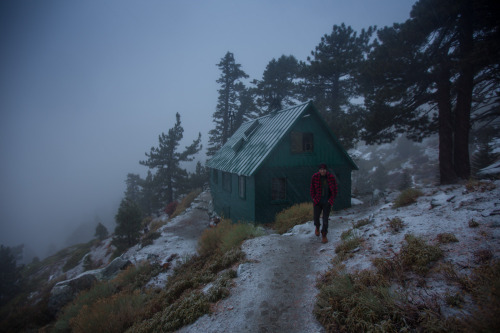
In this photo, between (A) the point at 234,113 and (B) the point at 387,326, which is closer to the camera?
(B) the point at 387,326

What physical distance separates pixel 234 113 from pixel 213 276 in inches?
1164

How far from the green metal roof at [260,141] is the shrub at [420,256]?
7.75 metres

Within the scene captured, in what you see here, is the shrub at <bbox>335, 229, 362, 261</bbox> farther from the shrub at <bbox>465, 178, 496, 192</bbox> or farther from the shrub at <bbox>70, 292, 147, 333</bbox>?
the shrub at <bbox>70, 292, 147, 333</bbox>

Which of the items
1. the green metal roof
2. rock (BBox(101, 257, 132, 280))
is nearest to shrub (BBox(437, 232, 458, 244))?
the green metal roof

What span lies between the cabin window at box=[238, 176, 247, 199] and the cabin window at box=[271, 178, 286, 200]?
1.71m

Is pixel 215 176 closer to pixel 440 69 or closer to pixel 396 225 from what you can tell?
pixel 396 225

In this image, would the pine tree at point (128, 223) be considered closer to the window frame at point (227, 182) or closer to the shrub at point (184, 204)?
the shrub at point (184, 204)

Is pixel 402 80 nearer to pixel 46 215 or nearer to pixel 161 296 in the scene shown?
pixel 161 296

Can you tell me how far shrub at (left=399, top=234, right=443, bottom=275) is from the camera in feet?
14.2

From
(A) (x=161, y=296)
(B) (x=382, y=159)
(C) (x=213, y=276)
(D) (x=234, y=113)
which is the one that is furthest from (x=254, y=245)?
(B) (x=382, y=159)

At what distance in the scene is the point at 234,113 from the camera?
33.9 m

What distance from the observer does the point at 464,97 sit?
1180 centimetres

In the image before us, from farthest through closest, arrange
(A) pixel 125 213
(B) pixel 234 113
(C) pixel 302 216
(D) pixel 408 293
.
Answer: (B) pixel 234 113 → (A) pixel 125 213 → (C) pixel 302 216 → (D) pixel 408 293

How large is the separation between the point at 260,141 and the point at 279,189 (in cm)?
337
